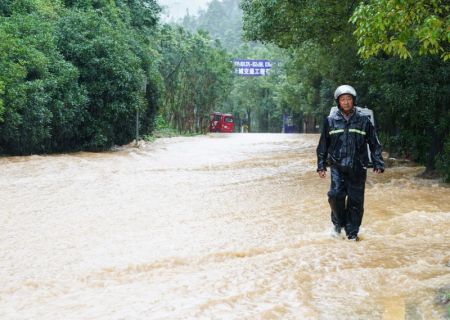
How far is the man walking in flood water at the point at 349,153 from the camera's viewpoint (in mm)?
6598

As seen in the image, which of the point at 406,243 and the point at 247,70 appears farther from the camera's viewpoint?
the point at 247,70

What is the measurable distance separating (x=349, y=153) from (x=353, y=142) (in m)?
0.14

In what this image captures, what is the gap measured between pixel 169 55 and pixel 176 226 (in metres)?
36.7

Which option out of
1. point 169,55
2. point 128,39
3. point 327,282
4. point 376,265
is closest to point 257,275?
point 327,282

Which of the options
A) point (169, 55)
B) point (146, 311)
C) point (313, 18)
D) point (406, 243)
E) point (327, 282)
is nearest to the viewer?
point (146, 311)

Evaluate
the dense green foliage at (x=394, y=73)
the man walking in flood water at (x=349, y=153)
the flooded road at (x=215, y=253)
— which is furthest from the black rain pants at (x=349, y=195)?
the dense green foliage at (x=394, y=73)

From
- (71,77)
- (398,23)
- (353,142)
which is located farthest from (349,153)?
(71,77)

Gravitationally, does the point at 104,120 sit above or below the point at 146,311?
above

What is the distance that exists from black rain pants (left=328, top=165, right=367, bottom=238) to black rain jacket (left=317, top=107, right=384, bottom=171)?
91mm

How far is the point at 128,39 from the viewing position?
79.0 ft

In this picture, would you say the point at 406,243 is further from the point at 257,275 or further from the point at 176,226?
the point at 176,226

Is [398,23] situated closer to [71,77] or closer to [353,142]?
[353,142]

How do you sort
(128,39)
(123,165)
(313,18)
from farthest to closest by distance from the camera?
(128,39)
(123,165)
(313,18)

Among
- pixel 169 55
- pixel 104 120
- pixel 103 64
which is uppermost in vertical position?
pixel 169 55
